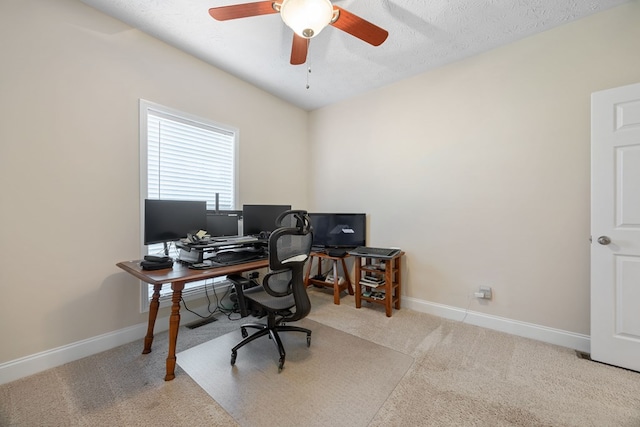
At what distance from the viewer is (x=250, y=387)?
165 centimetres

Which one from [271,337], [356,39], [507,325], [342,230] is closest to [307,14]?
[356,39]

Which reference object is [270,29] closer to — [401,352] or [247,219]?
[247,219]

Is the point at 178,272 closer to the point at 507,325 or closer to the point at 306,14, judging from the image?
the point at 306,14

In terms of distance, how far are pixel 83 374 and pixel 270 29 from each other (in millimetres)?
3074

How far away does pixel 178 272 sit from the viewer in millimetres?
1812

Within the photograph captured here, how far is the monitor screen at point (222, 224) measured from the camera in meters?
2.50

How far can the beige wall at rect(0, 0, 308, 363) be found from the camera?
1.69 meters

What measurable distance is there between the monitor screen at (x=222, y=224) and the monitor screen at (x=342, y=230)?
4.11 feet

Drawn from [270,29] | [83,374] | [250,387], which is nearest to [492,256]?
[250,387]

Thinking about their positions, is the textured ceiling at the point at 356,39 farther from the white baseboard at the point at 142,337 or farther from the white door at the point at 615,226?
the white baseboard at the point at 142,337

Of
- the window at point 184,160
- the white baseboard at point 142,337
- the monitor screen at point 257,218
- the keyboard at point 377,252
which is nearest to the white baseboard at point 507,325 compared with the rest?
the white baseboard at point 142,337

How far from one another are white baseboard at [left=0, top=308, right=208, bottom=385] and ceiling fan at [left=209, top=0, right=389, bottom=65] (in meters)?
2.59

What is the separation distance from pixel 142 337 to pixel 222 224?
4.05ft

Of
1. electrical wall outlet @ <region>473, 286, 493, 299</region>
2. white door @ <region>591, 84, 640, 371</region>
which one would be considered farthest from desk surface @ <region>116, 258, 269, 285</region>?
white door @ <region>591, 84, 640, 371</region>
